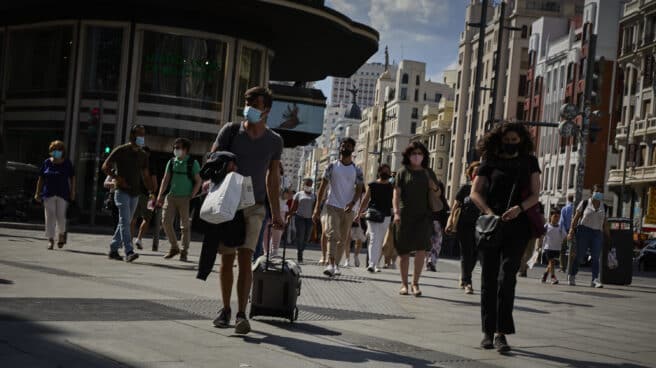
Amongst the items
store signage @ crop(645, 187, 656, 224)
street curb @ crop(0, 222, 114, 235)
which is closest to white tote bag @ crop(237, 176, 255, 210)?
street curb @ crop(0, 222, 114, 235)

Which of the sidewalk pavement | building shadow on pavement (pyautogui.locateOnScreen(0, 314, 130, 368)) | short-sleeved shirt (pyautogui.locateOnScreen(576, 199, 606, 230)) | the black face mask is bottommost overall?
the sidewalk pavement

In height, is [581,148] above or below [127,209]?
above

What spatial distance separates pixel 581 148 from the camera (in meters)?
30.2

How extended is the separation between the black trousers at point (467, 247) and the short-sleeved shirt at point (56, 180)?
6.16 metres

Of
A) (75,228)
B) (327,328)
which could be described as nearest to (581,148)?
(75,228)

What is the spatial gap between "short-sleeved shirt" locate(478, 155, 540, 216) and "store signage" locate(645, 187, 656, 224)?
51268mm

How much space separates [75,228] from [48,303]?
20.7 meters

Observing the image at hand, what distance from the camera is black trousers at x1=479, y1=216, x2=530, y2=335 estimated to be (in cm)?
809

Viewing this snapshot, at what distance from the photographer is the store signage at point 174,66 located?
35.1 m

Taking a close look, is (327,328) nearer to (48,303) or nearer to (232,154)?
(232,154)

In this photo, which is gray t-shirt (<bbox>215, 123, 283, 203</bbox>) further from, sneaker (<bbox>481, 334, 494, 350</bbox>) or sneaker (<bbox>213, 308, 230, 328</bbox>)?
sneaker (<bbox>481, 334, 494, 350</bbox>)

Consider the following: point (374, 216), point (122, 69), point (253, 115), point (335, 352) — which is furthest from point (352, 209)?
point (122, 69)

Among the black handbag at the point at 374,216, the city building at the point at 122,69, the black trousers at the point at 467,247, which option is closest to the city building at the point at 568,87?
the city building at the point at 122,69

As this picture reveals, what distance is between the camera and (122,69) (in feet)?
114
